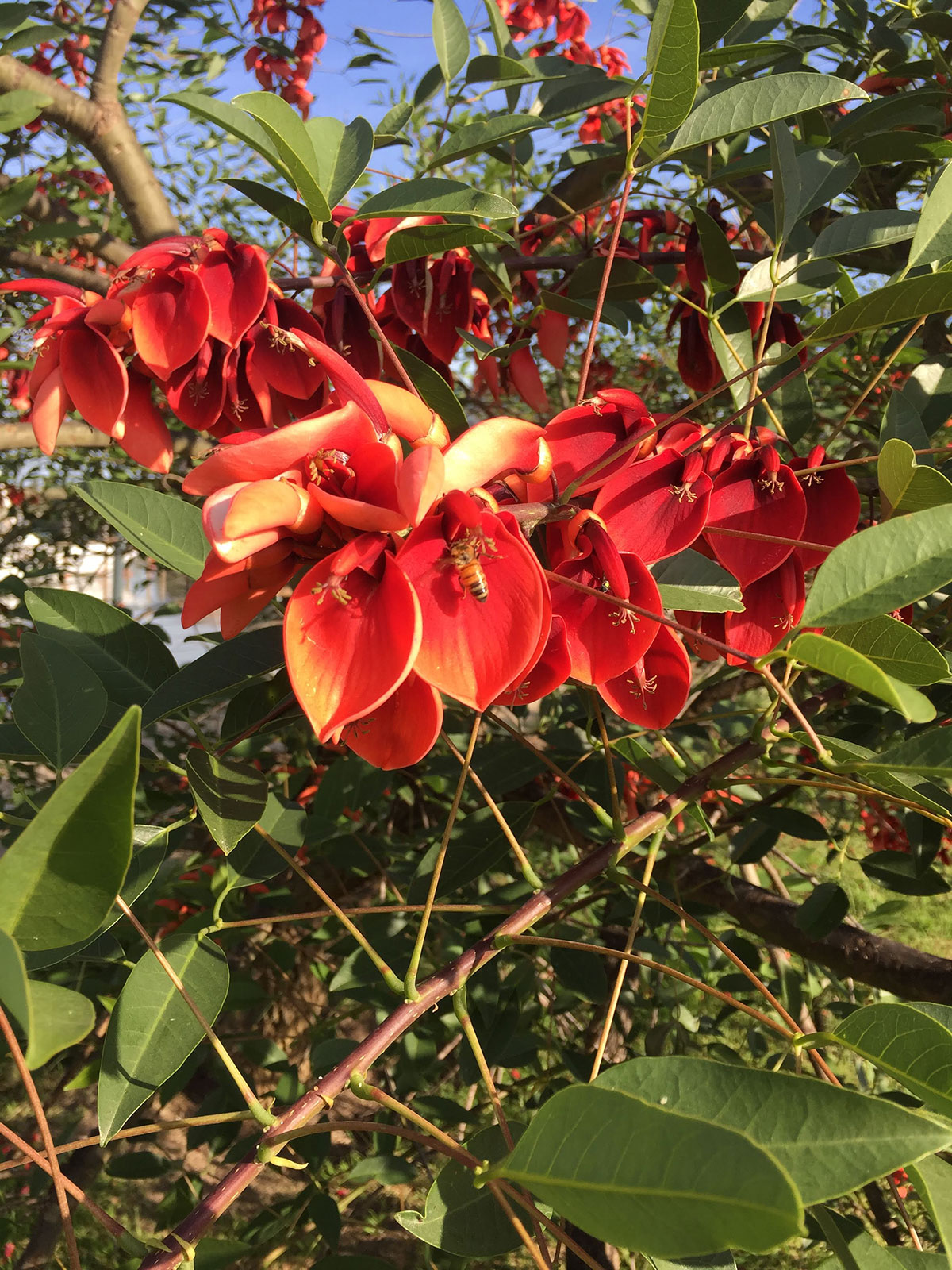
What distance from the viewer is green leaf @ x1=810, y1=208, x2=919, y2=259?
58 centimetres

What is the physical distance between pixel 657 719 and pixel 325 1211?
73 centimetres

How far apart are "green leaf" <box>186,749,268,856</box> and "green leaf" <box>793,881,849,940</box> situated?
500 millimetres

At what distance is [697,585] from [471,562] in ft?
0.53

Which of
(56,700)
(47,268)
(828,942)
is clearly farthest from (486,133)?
(47,268)

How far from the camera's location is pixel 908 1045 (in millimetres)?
354

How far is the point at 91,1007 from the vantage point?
292mm

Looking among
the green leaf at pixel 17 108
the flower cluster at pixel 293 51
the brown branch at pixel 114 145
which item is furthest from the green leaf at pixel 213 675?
the flower cluster at pixel 293 51

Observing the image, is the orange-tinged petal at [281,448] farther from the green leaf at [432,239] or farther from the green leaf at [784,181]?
the green leaf at [784,181]

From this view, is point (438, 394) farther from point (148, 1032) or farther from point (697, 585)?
point (148, 1032)

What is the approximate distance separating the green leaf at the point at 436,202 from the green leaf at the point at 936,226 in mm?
216

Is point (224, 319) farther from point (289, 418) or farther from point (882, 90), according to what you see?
point (882, 90)

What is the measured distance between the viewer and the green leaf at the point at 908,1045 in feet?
1.12

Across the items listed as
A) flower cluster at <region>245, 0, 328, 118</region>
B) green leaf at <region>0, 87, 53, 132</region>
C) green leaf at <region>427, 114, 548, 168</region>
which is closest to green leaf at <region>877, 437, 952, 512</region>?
green leaf at <region>427, 114, 548, 168</region>

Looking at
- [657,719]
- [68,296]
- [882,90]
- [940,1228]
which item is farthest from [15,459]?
[940,1228]
